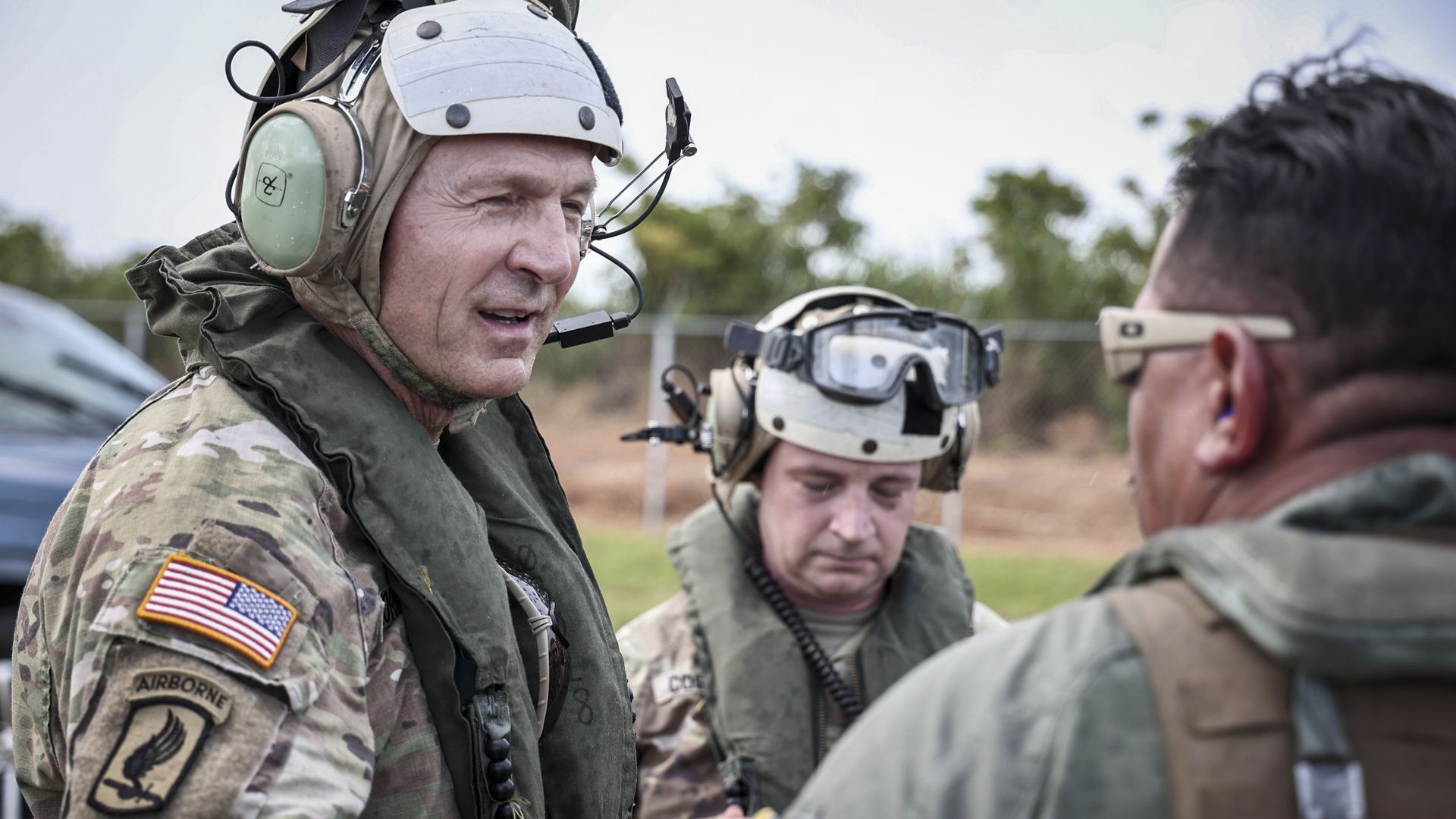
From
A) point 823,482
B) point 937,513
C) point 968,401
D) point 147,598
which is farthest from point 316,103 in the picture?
point 937,513

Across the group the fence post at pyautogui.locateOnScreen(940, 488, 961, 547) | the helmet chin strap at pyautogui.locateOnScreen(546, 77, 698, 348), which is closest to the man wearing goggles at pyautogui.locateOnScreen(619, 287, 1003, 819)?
the helmet chin strap at pyautogui.locateOnScreen(546, 77, 698, 348)

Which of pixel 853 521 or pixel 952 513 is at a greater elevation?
pixel 853 521

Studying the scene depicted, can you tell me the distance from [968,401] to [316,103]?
2185 millimetres

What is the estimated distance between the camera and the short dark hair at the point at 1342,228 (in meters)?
1.34

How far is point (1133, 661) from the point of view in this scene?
4.21 ft

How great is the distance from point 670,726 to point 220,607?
2.04 meters

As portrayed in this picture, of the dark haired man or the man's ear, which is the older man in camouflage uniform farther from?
the man's ear

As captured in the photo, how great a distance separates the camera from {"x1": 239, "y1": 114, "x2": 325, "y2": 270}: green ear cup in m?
2.25

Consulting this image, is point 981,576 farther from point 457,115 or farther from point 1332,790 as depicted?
point 1332,790

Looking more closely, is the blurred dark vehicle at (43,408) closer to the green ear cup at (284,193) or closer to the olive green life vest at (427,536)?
the olive green life vest at (427,536)

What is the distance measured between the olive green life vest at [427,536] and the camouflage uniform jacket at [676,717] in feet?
3.14

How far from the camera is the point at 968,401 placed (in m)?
3.79

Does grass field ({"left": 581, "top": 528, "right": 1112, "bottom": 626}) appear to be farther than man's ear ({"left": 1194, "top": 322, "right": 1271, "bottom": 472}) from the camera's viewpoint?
Yes

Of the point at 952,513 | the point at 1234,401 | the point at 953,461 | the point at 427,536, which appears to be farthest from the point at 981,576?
the point at 1234,401
